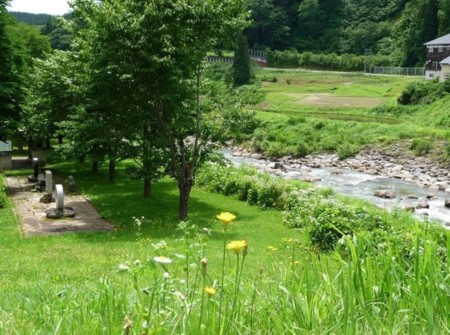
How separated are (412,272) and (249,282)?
4.02 feet

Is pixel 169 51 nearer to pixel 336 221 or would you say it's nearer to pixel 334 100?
pixel 336 221

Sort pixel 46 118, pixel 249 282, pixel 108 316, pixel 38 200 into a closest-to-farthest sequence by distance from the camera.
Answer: pixel 108 316
pixel 249 282
pixel 38 200
pixel 46 118

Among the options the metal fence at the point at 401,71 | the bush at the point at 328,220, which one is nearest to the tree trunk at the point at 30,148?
the bush at the point at 328,220

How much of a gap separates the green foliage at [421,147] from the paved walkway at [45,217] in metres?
30.3

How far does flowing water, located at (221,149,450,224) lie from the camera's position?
1078 inches

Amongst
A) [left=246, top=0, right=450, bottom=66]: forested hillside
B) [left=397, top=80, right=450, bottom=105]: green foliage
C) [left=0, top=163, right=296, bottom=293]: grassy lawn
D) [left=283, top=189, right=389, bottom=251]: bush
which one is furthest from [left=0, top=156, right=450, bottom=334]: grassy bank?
[left=246, top=0, right=450, bottom=66]: forested hillside

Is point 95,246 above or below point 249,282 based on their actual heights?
below

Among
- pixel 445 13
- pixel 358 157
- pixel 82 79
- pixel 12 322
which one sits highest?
pixel 445 13

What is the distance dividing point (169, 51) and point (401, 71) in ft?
287

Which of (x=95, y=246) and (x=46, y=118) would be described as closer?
(x=95, y=246)

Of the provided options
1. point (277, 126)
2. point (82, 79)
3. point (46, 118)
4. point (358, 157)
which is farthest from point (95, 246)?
point (277, 126)

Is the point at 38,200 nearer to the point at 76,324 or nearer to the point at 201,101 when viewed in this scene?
the point at 201,101

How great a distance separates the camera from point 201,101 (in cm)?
2019

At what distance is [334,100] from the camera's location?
74.4m
